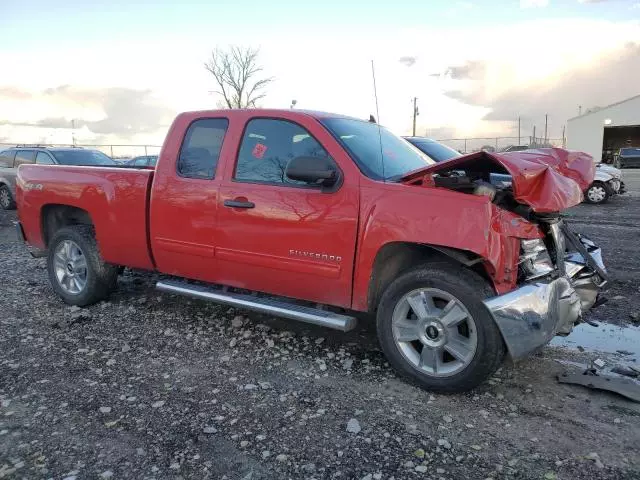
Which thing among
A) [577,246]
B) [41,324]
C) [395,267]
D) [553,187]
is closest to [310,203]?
[395,267]

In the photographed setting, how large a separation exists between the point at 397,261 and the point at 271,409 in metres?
1.38

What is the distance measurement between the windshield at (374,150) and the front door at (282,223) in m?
0.19

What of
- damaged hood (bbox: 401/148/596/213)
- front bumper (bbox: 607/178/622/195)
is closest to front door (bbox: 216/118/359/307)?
damaged hood (bbox: 401/148/596/213)

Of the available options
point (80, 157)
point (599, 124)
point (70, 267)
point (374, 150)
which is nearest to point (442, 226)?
point (374, 150)

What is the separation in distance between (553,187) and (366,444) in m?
2.03

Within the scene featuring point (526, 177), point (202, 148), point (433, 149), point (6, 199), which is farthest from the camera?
point (6, 199)

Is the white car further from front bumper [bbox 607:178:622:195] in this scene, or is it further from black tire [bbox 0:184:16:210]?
black tire [bbox 0:184:16:210]

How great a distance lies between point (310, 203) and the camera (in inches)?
157

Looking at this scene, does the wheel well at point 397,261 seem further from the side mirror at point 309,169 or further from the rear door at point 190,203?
the rear door at point 190,203

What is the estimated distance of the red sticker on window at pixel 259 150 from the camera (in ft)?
14.4

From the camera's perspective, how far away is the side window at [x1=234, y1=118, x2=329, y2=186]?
4.20m

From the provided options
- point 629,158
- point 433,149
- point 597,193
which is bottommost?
point 597,193

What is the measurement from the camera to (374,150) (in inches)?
170

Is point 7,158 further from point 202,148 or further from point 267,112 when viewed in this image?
point 267,112
